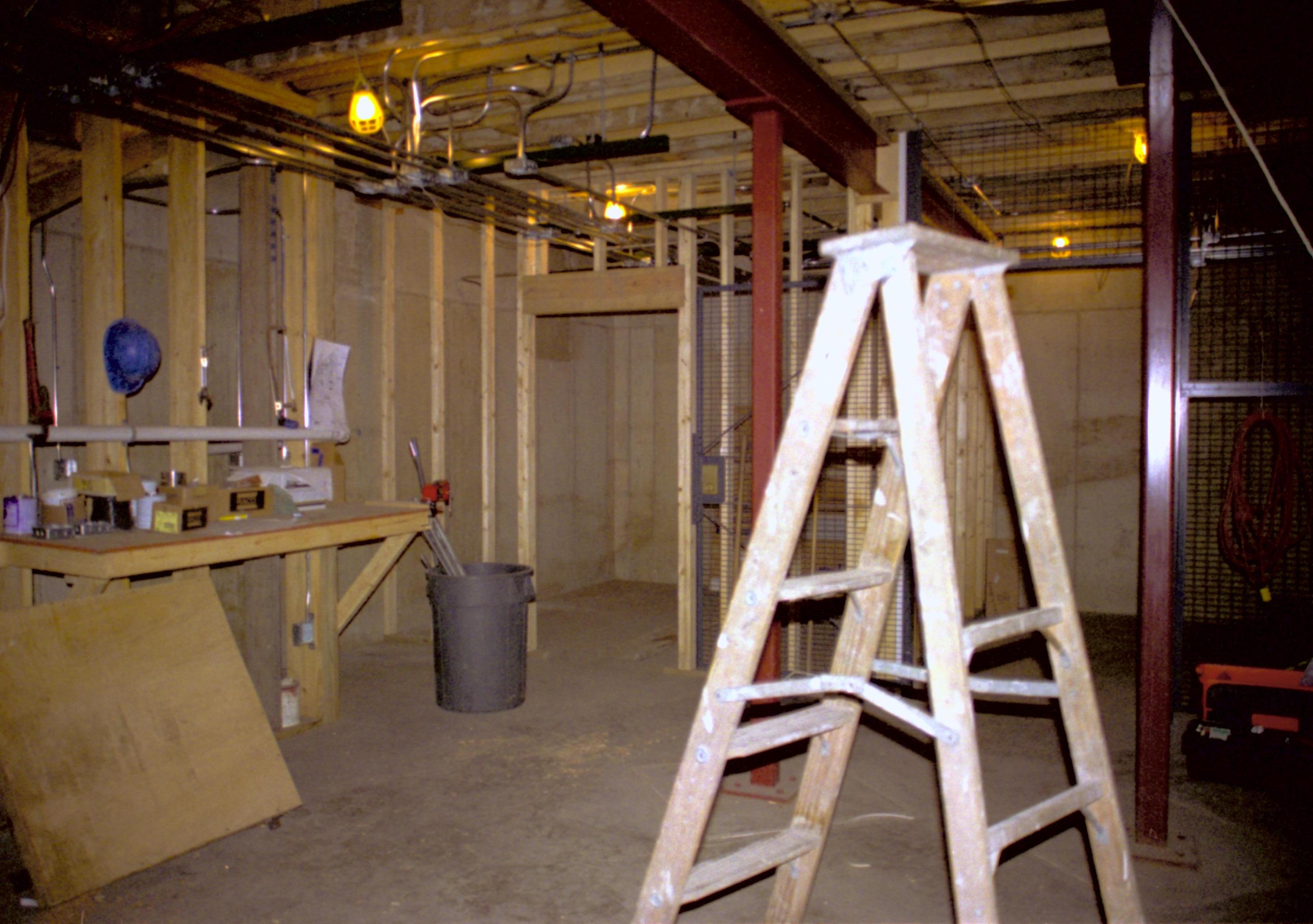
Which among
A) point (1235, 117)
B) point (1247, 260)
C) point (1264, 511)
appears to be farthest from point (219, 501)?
point (1264, 511)

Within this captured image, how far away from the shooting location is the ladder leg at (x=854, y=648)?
1919 mm

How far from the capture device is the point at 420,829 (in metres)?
3.08

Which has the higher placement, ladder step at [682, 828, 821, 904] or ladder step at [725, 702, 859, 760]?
ladder step at [725, 702, 859, 760]

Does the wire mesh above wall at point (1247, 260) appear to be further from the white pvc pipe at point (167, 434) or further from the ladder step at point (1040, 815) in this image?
the white pvc pipe at point (167, 434)

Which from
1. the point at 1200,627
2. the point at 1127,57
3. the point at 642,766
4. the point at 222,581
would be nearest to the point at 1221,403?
the point at 1200,627

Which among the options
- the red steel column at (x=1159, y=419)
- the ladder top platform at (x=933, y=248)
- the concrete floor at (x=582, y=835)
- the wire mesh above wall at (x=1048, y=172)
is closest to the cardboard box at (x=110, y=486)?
the concrete floor at (x=582, y=835)

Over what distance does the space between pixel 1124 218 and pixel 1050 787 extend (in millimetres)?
4864

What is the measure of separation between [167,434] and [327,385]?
93cm

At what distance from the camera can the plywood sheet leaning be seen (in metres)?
2.63

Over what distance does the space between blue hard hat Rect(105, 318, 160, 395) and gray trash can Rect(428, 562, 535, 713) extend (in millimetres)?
1493

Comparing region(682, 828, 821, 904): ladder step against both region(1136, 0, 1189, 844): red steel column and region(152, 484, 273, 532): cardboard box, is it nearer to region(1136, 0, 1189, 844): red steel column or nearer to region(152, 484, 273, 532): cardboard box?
region(1136, 0, 1189, 844): red steel column

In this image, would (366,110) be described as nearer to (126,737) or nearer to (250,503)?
(250,503)

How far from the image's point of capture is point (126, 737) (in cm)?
286

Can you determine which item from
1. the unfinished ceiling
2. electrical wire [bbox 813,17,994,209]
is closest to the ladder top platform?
the unfinished ceiling
